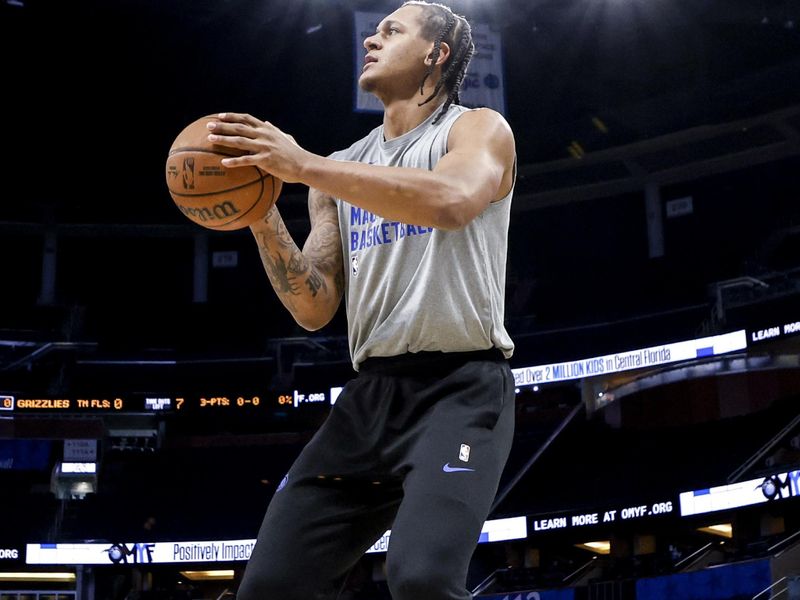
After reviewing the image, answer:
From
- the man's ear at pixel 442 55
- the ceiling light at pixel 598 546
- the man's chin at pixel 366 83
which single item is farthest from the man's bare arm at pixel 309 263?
the ceiling light at pixel 598 546

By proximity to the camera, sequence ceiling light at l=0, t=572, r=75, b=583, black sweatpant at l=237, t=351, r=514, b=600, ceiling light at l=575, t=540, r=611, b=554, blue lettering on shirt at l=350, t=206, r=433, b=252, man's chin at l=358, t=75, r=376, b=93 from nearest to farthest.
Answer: black sweatpant at l=237, t=351, r=514, b=600, blue lettering on shirt at l=350, t=206, r=433, b=252, man's chin at l=358, t=75, r=376, b=93, ceiling light at l=575, t=540, r=611, b=554, ceiling light at l=0, t=572, r=75, b=583

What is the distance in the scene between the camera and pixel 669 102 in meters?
22.1

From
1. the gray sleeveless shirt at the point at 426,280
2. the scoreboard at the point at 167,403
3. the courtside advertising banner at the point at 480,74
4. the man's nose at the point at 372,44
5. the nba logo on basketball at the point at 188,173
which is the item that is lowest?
the gray sleeveless shirt at the point at 426,280

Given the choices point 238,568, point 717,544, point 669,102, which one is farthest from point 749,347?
point 238,568

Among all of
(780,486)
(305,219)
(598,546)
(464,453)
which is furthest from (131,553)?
(464,453)

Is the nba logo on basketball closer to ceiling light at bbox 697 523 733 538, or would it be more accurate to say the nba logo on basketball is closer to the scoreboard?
ceiling light at bbox 697 523 733 538

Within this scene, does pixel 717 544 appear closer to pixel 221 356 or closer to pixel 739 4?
pixel 739 4

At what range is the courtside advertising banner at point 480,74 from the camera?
1636cm

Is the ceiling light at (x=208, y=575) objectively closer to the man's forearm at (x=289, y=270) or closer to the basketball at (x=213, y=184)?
the man's forearm at (x=289, y=270)

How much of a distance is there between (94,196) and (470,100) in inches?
494

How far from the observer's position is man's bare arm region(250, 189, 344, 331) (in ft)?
9.54

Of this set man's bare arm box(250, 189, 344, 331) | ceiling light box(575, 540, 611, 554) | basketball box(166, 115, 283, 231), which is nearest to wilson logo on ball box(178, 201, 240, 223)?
basketball box(166, 115, 283, 231)

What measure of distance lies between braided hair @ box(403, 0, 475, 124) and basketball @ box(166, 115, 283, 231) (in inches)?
23.9

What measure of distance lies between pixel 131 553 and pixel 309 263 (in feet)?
63.9
